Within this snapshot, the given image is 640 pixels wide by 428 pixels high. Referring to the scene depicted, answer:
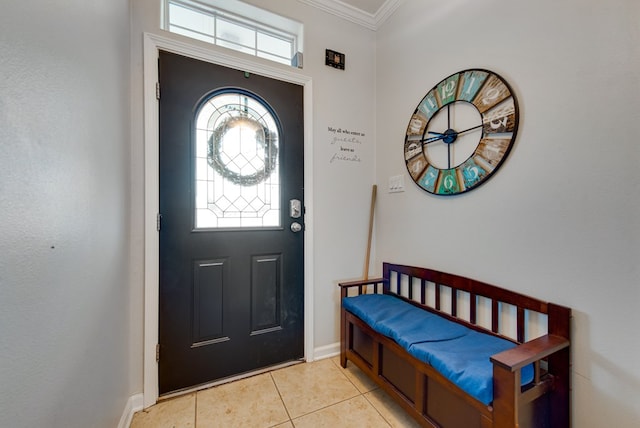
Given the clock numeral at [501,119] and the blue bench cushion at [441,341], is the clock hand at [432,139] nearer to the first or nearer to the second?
the clock numeral at [501,119]

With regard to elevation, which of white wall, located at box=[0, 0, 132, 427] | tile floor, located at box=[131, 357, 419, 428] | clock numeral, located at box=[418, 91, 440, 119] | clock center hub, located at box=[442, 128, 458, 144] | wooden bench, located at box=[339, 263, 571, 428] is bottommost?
tile floor, located at box=[131, 357, 419, 428]

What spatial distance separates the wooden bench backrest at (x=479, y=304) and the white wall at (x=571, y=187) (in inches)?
2.4

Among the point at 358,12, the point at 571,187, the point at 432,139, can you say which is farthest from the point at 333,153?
the point at 571,187

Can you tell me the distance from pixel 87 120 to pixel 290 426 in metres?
1.70

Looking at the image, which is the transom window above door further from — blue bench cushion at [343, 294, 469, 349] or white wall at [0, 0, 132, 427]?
blue bench cushion at [343, 294, 469, 349]

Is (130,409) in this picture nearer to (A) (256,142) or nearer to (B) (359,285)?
(B) (359,285)

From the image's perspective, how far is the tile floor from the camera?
4.52 ft

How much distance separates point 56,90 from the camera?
730 millimetres

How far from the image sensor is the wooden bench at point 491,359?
92 cm

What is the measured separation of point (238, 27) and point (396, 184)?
168 cm

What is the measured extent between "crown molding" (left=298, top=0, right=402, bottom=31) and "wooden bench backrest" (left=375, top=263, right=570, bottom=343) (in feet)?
6.84

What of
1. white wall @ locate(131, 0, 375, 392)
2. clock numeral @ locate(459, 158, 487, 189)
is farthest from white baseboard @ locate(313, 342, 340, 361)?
clock numeral @ locate(459, 158, 487, 189)

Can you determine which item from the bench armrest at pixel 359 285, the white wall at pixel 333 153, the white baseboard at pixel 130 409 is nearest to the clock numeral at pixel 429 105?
the white wall at pixel 333 153

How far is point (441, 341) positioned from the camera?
4.13 ft
